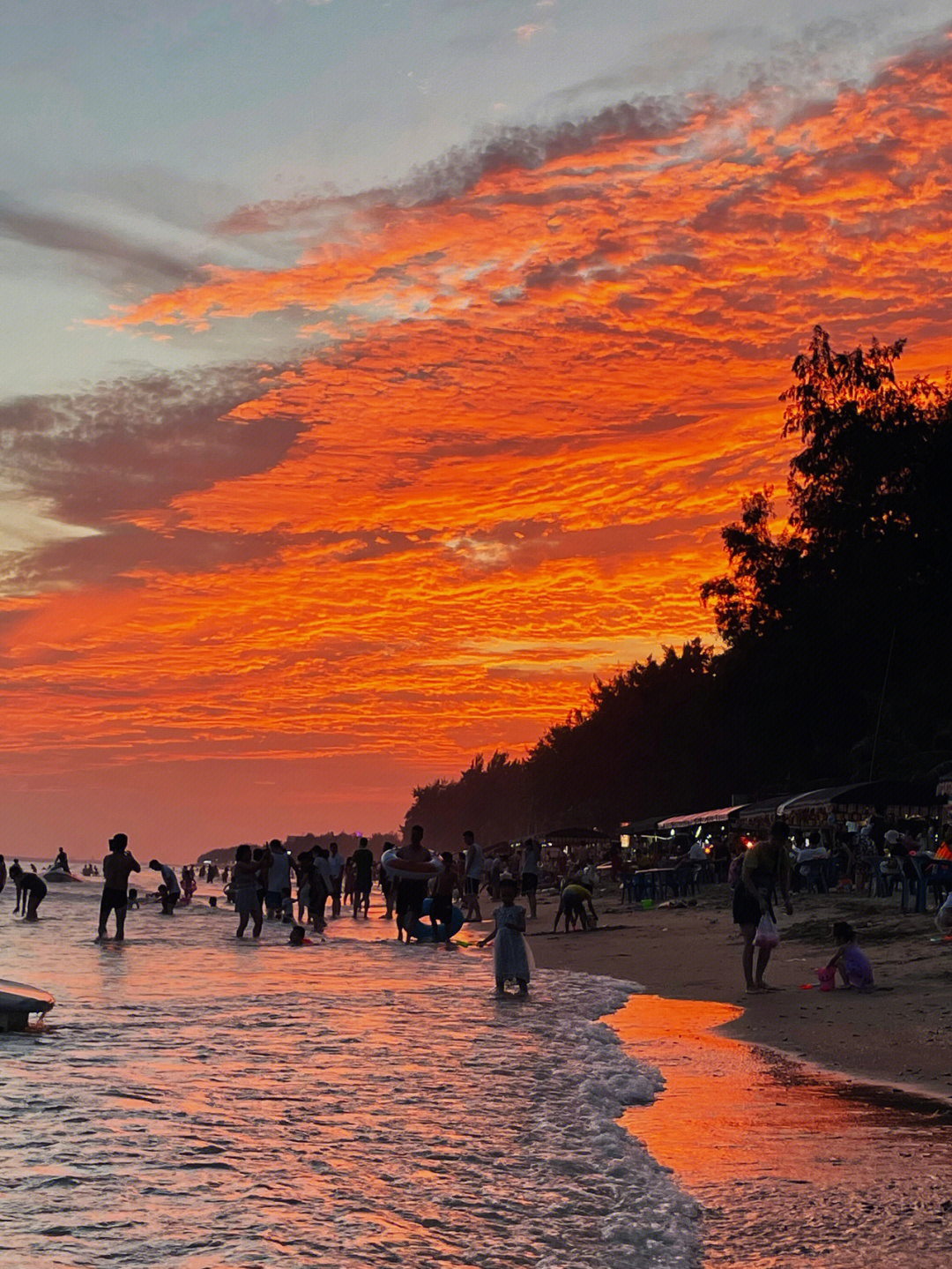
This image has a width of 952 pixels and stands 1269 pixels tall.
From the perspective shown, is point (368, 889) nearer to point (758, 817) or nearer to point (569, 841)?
point (758, 817)

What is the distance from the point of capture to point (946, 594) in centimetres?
5428

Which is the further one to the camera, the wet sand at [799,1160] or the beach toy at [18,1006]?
the beach toy at [18,1006]

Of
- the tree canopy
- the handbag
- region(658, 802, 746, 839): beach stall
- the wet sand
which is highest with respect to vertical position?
the tree canopy

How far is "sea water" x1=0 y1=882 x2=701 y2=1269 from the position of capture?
19.4 ft

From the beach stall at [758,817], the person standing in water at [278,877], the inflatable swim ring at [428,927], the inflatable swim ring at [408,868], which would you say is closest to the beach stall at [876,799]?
the beach stall at [758,817]

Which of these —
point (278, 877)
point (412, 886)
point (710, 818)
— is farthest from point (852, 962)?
point (710, 818)

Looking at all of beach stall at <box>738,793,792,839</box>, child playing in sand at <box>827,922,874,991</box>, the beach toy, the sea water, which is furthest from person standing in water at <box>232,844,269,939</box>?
beach stall at <box>738,793,792,839</box>

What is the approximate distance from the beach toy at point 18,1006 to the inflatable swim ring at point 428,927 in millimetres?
12689

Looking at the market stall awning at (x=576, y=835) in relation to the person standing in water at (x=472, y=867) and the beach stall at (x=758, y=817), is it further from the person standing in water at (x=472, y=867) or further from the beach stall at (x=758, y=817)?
the person standing in water at (x=472, y=867)

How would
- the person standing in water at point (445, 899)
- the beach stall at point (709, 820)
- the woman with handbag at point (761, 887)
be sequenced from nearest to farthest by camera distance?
the woman with handbag at point (761, 887)
the person standing in water at point (445, 899)
the beach stall at point (709, 820)

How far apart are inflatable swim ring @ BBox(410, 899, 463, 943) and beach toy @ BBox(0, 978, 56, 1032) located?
12.7 metres

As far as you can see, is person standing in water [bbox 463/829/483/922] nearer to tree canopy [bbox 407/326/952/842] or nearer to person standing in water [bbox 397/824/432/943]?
person standing in water [bbox 397/824/432/943]

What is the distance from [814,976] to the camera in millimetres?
16891

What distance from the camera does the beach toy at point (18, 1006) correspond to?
12.8 m
